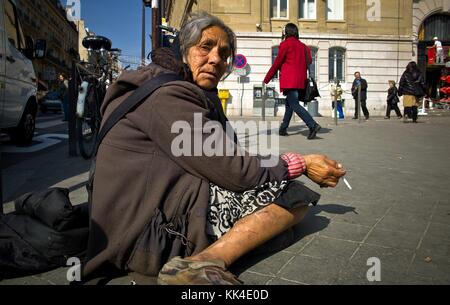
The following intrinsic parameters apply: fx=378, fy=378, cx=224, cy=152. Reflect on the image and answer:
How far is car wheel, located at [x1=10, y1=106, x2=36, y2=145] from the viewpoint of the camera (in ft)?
23.3

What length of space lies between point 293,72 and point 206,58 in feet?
18.9

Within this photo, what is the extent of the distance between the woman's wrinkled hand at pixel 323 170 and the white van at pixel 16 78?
5280 mm

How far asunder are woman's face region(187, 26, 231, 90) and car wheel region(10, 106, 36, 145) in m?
5.95

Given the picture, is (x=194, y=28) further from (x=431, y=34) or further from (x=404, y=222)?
(x=431, y=34)

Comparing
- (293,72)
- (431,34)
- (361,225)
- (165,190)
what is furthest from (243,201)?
(431,34)

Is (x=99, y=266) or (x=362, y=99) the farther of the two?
(x=362, y=99)

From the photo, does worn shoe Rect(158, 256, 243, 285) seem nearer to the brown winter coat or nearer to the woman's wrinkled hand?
the brown winter coat

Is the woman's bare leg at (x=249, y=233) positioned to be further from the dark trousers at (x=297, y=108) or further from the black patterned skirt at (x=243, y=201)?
the dark trousers at (x=297, y=108)

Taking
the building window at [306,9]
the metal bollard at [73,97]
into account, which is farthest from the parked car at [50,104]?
the metal bollard at [73,97]

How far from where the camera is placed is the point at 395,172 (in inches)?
190

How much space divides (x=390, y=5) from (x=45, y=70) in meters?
49.6

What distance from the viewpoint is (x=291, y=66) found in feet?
25.6
